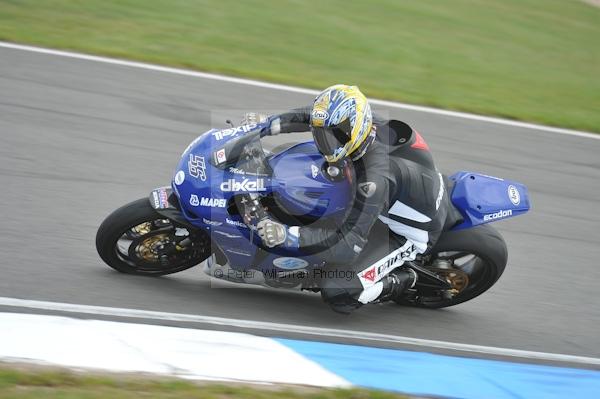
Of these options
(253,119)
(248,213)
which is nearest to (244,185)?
(248,213)

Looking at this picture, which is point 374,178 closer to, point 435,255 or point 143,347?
point 435,255

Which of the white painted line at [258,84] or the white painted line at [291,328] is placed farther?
the white painted line at [258,84]

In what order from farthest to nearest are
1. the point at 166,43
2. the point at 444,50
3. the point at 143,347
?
1. the point at 444,50
2. the point at 166,43
3. the point at 143,347

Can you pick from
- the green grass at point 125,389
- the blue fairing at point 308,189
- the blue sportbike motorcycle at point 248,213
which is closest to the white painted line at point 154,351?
the green grass at point 125,389

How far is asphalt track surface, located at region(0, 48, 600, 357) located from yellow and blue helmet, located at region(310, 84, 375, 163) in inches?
52.1

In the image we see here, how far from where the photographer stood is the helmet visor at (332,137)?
5.00 meters

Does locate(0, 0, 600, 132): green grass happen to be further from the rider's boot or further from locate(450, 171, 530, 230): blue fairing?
the rider's boot

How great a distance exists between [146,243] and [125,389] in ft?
4.70

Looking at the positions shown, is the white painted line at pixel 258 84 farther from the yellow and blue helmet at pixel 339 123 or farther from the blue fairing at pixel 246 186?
the yellow and blue helmet at pixel 339 123

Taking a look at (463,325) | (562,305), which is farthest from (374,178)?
(562,305)

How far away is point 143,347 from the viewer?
4809mm

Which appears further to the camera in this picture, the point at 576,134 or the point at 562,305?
the point at 576,134

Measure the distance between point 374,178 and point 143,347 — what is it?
5.69ft

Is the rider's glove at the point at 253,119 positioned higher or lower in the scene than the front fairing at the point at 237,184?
higher
